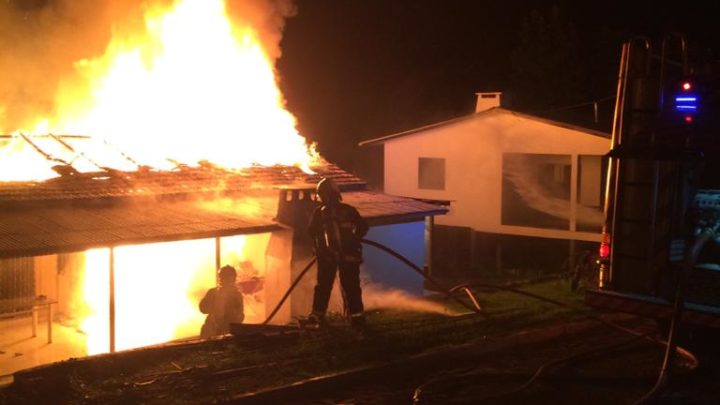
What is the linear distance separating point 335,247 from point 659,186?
161 inches

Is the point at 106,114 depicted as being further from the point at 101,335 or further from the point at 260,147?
the point at 101,335

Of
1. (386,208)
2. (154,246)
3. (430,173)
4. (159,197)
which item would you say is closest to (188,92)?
(159,197)

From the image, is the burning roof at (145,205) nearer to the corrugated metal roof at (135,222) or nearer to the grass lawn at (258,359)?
the corrugated metal roof at (135,222)

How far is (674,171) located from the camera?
30.8 ft

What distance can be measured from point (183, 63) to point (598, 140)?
11035 millimetres

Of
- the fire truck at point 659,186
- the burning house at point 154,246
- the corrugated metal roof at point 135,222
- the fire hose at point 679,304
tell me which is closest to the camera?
the fire hose at point 679,304

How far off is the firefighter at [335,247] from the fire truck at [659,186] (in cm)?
300

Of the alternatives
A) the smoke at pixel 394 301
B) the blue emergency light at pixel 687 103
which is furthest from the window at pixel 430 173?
the blue emergency light at pixel 687 103

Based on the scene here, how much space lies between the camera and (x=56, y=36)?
19.9m

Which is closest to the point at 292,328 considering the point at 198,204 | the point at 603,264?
the point at 198,204

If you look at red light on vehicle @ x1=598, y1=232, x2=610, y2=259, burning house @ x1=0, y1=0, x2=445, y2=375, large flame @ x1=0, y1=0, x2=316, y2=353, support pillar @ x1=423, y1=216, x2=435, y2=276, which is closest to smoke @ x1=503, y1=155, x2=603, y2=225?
support pillar @ x1=423, y1=216, x2=435, y2=276

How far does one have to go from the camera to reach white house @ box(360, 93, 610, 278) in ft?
67.6

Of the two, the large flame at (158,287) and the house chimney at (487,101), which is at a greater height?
the house chimney at (487,101)

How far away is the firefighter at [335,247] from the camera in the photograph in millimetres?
10211
